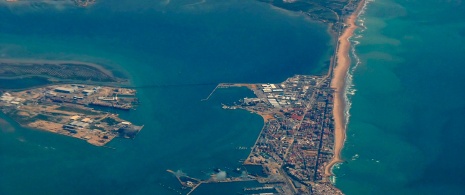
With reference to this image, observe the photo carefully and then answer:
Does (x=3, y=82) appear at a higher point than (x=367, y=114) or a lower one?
higher

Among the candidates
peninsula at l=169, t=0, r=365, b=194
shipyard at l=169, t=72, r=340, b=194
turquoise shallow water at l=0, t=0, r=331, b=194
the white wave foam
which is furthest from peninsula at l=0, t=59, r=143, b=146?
the white wave foam

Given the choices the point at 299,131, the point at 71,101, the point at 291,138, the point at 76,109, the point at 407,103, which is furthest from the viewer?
the point at 407,103

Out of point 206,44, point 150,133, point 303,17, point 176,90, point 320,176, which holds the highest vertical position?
point 303,17

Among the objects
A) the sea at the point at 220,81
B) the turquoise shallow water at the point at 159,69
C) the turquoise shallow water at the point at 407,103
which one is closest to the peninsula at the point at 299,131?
the sea at the point at 220,81

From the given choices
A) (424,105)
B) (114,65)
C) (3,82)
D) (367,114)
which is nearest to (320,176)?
(367,114)

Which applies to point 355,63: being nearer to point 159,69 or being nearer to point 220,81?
point 220,81

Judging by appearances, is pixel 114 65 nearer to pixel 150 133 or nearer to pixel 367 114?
pixel 150 133

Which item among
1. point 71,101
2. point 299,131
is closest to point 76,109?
point 71,101

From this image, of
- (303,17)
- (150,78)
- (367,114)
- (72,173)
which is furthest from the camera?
(303,17)
